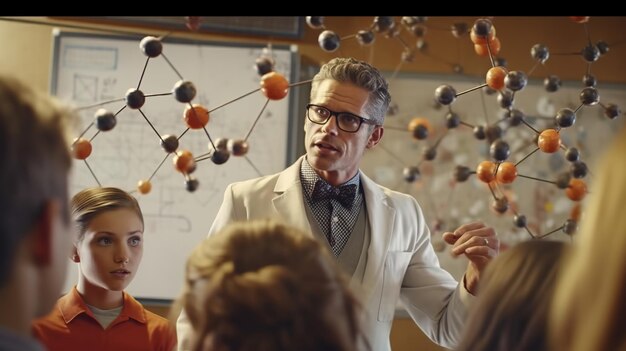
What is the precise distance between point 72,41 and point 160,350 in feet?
6.13

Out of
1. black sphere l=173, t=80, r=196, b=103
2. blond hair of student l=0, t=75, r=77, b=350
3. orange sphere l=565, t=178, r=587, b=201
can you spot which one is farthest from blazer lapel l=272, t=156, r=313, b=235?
blond hair of student l=0, t=75, r=77, b=350

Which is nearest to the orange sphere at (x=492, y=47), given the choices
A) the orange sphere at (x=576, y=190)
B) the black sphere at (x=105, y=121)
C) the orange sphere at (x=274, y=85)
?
the orange sphere at (x=576, y=190)

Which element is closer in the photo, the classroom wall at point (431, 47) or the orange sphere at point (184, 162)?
the orange sphere at point (184, 162)

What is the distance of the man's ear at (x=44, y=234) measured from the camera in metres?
0.91

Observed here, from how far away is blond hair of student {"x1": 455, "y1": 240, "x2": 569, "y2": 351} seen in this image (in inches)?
45.6

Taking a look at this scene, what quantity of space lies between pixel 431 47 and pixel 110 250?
6.69 feet

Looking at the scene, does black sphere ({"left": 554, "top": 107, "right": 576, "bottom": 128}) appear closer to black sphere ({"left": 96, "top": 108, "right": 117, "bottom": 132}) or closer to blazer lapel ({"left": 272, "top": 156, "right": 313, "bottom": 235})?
blazer lapel ({"left": 272, "top": 156, "right": 313, "bottom": 235})

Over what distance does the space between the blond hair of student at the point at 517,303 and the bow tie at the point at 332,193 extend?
3.40 feet

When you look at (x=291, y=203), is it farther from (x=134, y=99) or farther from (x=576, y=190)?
(x=576, y=190)

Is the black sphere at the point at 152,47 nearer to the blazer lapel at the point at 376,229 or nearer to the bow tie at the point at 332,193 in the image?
the bow tie at the point at 332,193

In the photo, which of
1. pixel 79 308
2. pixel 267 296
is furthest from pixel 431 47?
pixel 267 296

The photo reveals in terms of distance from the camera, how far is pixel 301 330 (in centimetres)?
106

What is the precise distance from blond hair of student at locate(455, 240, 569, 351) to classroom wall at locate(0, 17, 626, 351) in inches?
95.6
